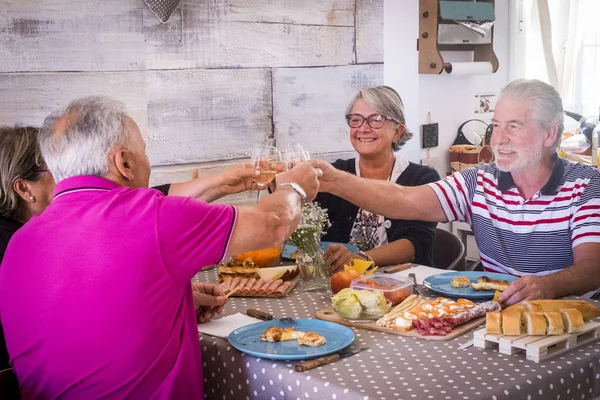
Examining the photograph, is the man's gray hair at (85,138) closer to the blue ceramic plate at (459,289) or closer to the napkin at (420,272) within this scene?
the blue ceramic plate at (459,289)

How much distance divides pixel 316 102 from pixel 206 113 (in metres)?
0.69

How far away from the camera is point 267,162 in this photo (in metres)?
2.38

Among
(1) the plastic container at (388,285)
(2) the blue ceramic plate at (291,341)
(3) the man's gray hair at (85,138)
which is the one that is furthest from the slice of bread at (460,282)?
(3) the man's gray hair at (85,138)

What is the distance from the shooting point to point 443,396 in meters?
1.65

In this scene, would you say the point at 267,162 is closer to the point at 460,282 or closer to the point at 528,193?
A: the point at 460,282

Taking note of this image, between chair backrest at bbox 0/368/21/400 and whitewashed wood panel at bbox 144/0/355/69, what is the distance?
1900 mm

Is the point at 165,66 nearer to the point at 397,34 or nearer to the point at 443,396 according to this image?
the point at 397,34

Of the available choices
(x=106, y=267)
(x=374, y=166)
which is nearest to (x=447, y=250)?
(x=374, y=166)

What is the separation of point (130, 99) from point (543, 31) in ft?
11.4

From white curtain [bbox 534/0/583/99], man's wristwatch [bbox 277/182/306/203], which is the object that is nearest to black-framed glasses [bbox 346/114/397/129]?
man's wristwatch [bbox 277/182/306/203]

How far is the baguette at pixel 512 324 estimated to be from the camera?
6.24 ft

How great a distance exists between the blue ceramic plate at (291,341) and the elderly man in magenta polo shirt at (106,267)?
0.16 m

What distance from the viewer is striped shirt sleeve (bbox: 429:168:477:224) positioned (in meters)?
2.93

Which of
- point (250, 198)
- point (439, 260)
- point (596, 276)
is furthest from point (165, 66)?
point (596, 276)
